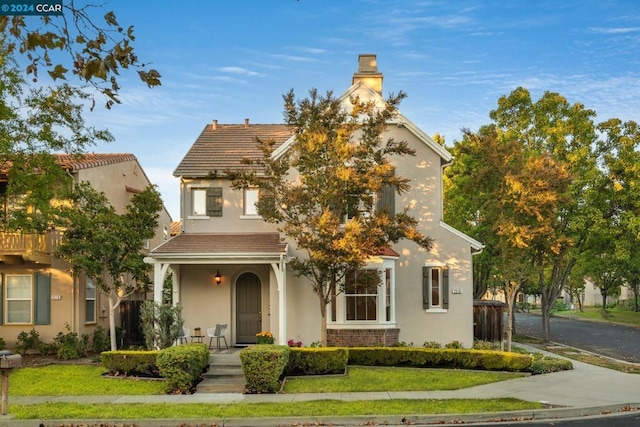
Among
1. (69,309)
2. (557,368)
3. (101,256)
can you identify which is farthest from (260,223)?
(557,368)

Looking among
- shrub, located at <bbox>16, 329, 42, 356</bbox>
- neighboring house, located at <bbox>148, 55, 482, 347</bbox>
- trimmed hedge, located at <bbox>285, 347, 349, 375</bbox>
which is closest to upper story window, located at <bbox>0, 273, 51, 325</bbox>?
shrub, located at <bbox>16, 329, 42, 356</bbox>

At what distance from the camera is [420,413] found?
43.9 feet

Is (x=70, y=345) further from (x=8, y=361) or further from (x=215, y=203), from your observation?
(x=8, y=361)

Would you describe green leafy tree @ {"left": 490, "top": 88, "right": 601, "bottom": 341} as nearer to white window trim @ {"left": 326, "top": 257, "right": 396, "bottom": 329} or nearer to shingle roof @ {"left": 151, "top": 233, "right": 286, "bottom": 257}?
white window trim @ {"left": 326, "top": 257, "right": 396, "bottom": 329}

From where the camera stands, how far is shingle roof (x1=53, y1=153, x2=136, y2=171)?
23.5 meters

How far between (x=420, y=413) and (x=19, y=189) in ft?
46.5

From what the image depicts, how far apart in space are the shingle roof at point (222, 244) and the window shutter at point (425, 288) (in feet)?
16.2

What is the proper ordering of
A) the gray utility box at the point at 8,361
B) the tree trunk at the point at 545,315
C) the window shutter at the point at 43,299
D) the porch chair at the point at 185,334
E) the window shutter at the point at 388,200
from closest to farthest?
the gray utility box at the point at 8,361, the porch chair at the point at 185,334, the window shutter at the point at 388,200, the window shutter at the point at 43,299, the tree trunk at the point at 545,315

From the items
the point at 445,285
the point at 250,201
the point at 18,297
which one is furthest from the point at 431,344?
the point at 18,297

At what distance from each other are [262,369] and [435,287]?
8.68m

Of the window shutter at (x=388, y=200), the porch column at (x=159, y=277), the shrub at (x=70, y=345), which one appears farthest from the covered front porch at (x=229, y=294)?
the window shutter at (x=388, y=200)

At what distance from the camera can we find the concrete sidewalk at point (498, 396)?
13.0 meters

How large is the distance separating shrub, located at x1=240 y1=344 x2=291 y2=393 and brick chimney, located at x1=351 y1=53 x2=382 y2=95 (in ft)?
39.7

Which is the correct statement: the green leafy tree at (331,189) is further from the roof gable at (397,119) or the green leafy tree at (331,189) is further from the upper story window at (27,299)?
the upper story window at (27,299)
